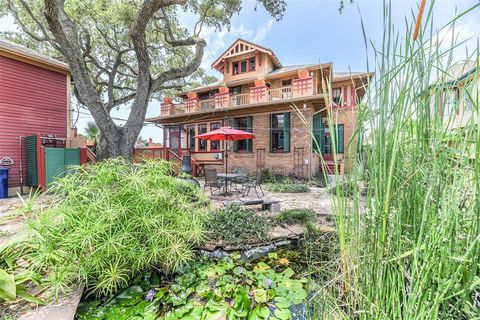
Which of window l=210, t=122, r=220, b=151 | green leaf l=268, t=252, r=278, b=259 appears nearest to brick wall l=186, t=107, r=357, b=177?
window l=210, t=122, r=220, b=151

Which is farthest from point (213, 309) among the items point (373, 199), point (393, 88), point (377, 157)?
point (393, 88)

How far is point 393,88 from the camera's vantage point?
38.0 inches

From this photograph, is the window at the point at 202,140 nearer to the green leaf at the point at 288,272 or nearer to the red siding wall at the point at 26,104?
the red siding wall at the point at 26,104

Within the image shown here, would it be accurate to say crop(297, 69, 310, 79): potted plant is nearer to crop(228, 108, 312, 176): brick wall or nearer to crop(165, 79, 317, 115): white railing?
crop(165, 79, 317, 115): white railing

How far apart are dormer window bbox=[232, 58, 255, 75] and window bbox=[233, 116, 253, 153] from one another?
3.52 metres

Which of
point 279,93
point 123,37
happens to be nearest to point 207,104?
point 279,93

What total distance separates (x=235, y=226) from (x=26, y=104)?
28.0 feet

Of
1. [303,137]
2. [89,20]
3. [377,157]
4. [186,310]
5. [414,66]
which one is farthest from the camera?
[89,20]

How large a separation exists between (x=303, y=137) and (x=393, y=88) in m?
9.48

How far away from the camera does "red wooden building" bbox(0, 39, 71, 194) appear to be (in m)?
6.97

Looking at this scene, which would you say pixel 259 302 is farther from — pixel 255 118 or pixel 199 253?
pixel 255 118

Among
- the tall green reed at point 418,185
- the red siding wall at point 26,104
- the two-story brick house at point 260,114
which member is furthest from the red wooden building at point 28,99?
the tall green reed at point 418,185

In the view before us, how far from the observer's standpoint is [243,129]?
11898 millimetres

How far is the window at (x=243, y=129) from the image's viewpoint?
1157 centimetres
